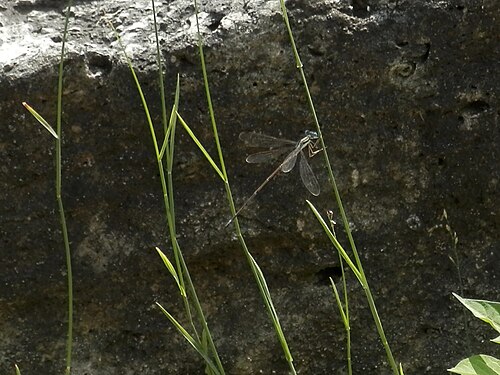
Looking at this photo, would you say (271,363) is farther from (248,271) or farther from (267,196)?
(267,196)

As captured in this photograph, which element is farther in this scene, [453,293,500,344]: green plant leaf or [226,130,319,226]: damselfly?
[226,130,319,226]: damselfly

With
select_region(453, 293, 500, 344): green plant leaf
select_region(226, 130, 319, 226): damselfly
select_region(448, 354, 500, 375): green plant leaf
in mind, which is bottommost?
select_region(448, 354, 500, 375): green plant leaf

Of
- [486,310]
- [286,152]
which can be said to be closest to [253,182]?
[286,152]

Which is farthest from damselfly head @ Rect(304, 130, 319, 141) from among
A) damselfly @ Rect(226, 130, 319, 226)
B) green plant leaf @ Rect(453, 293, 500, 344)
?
green plant leaf @ Rect(453, 293, 500, 344)

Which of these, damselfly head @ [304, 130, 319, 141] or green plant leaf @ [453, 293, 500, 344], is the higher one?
damselfly head @ [304, 130, 319, 141]

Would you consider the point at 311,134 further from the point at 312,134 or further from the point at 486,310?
the point at 486,310

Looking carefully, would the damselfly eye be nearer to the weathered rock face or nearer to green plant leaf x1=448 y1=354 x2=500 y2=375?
the weathered rock face

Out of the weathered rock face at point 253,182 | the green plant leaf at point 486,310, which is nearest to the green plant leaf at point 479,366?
the green plant leaf at point 486,310

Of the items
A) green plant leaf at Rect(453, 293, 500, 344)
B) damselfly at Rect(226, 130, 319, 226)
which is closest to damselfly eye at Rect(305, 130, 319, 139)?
damselfly at Rect(226, 130, 319, 226)
